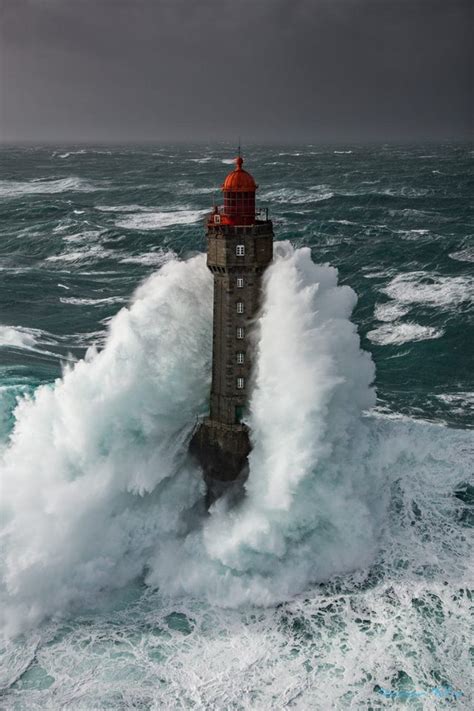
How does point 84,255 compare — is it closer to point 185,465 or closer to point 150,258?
point 150,258

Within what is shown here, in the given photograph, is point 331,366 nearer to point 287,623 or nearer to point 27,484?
point 287,623

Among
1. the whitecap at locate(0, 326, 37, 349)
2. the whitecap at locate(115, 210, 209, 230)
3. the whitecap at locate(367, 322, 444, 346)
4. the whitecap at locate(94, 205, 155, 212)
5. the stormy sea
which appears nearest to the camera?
the stormy sea

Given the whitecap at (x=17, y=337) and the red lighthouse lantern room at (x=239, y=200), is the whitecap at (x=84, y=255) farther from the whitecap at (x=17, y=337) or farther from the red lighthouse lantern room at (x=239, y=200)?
the red lighthouse lantern room at (x=239, y=200)

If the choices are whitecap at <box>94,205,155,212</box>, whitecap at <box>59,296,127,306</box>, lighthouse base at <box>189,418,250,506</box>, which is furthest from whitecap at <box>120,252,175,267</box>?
lighthouse base at <box>189,418,250,506</box>

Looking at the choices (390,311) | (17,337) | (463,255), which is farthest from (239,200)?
(463,255)

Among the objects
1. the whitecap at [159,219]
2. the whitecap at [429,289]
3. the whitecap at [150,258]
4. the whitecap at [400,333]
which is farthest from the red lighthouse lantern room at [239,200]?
the whitecap at [159,219]

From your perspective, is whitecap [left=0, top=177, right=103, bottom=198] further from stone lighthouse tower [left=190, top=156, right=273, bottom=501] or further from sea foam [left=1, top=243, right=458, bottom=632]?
stone lighthouse tower [left=190, top=156, right=273, bottom=501]

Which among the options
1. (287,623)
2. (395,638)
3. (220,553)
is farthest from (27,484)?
(395,638)
